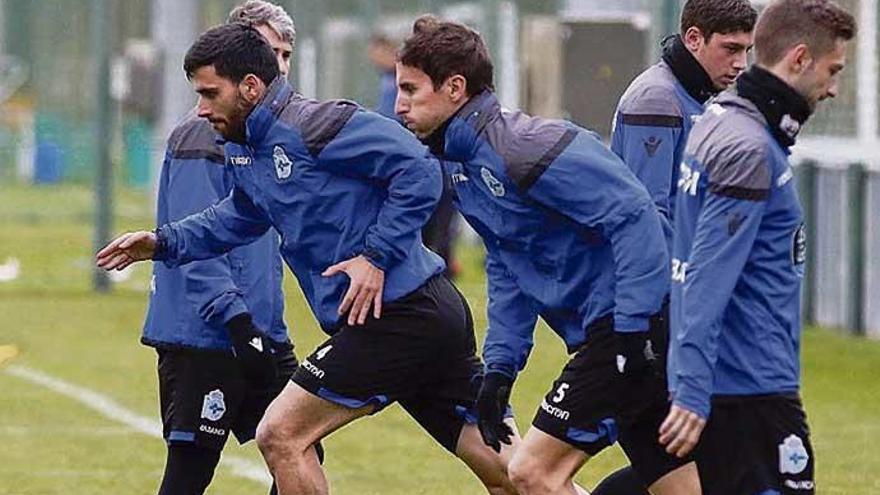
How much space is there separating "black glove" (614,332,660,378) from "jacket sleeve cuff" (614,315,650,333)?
1cm

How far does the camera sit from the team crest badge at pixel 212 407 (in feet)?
29.6

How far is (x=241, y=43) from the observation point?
838 cm

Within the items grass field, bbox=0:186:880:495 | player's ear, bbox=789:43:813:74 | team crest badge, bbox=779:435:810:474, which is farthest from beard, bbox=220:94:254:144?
grass field, bbox=0:186:880:495

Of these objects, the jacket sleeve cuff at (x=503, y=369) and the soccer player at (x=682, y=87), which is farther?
the soccer player at (x=682, y=87)

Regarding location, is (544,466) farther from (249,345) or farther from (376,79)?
(376,79)

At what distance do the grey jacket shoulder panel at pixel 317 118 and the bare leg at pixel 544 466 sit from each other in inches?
50.3

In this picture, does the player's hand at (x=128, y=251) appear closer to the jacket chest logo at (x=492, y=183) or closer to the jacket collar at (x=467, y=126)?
the jacket collar at (x=467, y=126)

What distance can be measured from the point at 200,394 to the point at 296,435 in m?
0.85

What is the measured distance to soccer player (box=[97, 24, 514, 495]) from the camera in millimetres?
8266

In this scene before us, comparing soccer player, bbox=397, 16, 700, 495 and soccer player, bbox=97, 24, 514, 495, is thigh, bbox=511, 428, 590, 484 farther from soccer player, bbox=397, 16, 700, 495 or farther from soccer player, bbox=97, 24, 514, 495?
soccer player, bbox=97, 24, 514, 495

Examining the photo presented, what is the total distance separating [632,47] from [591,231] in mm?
11067

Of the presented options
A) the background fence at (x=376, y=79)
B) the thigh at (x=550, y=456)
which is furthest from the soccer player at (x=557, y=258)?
the background fence at (x=376, y=79)

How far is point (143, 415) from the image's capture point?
14477 millimetres

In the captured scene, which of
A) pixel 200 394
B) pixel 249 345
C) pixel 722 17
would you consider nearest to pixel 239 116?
pixel 249 345
